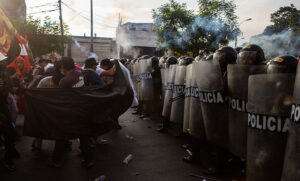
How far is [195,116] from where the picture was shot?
4625 mm

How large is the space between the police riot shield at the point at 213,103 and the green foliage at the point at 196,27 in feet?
61.6

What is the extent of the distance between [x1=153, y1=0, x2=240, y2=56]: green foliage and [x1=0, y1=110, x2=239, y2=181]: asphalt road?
17654 millimetres

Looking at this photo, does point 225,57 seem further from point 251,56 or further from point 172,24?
point 172,24

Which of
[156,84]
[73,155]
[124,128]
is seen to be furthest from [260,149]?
[156,84]

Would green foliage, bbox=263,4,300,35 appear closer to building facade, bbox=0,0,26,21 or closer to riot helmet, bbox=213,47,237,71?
building facade, bbox=0,0,26,21

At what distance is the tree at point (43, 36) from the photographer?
69.6 feet

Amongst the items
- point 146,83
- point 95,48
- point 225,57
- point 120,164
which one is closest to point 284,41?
point 146,83

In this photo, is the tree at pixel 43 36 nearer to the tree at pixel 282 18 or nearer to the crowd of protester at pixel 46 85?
the crowd of protester at pixel 46 85

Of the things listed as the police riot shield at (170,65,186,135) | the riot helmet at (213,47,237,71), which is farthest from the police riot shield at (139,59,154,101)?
the riot helmet at (213,47,237,71)

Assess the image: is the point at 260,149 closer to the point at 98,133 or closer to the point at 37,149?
the point at 98,133

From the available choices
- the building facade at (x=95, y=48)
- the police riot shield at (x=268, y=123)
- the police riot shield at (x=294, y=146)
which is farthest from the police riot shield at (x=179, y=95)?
the building facade at (x=95, y=48)

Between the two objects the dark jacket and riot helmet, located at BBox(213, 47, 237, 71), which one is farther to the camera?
the dark jacket

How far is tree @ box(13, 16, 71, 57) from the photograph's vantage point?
21203 millimetres

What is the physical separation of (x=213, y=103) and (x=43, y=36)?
21.0 m
